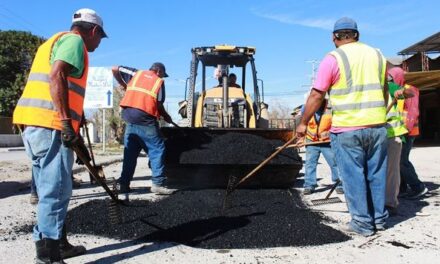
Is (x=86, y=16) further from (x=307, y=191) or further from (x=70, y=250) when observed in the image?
(x=307, y=191)

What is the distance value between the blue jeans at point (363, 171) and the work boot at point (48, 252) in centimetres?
265

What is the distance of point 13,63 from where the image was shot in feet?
105

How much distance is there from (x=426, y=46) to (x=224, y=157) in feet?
67.1

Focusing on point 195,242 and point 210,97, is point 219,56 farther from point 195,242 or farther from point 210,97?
point 195,242

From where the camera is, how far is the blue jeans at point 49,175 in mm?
3221

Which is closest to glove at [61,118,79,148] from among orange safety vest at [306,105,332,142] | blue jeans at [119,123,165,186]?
blue jeans at [119,123,165,186]

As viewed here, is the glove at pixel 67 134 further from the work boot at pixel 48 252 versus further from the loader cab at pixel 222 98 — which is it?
the loader cab at pixel 222 98

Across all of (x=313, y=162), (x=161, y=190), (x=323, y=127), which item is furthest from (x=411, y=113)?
(x=161, y=190)

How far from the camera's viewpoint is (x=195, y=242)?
13.2ft

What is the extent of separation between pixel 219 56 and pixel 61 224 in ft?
20.6

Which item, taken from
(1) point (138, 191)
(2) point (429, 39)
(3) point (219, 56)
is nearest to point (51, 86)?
(1) point (138, 191)

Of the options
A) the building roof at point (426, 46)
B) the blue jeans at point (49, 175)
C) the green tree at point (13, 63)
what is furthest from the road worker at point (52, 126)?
the green tree at point (13, 63)

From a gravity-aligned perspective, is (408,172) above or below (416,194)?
above

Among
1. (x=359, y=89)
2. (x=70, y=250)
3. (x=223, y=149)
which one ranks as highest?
(x=359, y=89)
